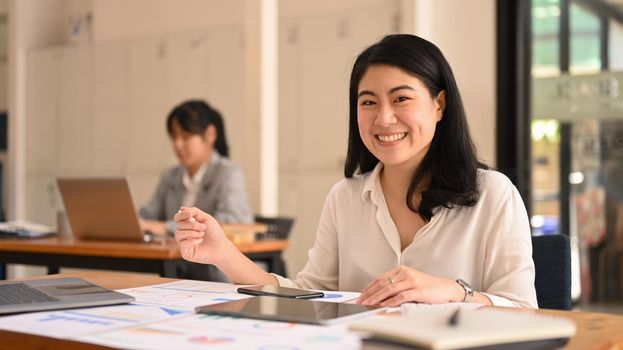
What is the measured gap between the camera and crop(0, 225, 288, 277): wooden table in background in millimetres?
3170

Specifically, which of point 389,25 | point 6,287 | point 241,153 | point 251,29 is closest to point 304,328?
point 6,287

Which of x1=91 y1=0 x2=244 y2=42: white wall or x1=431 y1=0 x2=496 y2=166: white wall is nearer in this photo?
x1=431 y1=0 x2=496 y2=166: white wall

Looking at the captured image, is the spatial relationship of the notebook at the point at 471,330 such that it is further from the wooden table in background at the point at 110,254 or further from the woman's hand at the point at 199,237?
the wooden table in background at the point at 110,254

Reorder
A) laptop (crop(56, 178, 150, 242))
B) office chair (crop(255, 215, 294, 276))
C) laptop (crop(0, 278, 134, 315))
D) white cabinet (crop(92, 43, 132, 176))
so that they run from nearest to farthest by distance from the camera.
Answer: laptop (crop(0, 278, 134, 315)) < laptop (crop(56, 178, 150, 242)) < office chair (crop(255, 215, 294, 276)) < white cabinet (crop(92, 43, 132, 176))

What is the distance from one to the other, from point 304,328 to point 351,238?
34.7 inches

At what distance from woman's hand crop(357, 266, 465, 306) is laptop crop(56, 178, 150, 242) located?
1952 mm

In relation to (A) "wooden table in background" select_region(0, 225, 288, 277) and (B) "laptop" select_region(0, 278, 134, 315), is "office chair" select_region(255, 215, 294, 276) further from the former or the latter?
(B) "laptop" select_region(0, 278, 134, 315)

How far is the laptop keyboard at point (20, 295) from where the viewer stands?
5.10 ft

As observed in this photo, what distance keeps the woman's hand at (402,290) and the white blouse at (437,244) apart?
24cm

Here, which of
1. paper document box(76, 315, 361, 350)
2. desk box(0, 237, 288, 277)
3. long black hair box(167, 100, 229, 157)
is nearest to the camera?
paper document box(76, 315, 361, 350)

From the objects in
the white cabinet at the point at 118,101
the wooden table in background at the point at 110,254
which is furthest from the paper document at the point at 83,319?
the white cabinet at the point at 118,101

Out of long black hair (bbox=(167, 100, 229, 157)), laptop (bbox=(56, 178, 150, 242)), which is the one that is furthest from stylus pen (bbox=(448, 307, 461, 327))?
long black hair (bbox=(167, 100, 229, 157))

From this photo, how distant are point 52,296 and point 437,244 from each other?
913 millimetres

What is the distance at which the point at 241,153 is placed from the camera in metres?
6.68
